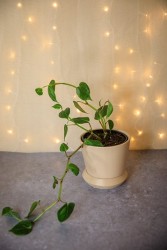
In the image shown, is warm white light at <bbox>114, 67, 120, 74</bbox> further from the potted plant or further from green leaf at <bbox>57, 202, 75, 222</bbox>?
green leaf at <bbox>57, 202, 75, 222</bbox>

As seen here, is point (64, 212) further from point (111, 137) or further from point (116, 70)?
point (116, 70)

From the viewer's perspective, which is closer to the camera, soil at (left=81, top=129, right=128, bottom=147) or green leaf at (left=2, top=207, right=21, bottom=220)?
green leaf at (left=2, top=207, right=21, bottom=220)

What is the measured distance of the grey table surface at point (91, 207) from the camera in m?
0.72

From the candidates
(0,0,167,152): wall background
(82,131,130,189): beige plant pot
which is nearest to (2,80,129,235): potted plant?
(82,131,130,189): beige plant pot

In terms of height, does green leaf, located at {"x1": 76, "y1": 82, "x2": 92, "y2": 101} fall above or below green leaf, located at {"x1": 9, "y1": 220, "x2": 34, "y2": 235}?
above

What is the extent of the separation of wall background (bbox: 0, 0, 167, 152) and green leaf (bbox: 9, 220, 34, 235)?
0.66 m

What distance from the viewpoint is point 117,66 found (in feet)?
4.17

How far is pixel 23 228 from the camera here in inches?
29.5

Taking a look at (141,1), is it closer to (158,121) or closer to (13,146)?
(158,121)

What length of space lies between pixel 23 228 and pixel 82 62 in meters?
0.89

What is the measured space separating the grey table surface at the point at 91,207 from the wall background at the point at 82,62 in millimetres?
203

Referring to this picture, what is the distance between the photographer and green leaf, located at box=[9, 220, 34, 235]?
2.41ft

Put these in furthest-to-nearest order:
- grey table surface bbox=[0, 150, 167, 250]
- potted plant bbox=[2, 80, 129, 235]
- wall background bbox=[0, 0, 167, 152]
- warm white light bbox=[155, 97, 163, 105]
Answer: warm white light bbox=[155, 97, 163, 105] < wall background bbox=[0, 0, 167, 152] < potted plant bbox=[2, 80, 129, 235] < grey table surface bbox=[0, 150, 167, 250]

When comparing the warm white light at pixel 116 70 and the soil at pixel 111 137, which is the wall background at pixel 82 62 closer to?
the warm white light at pixel 116 70
